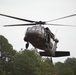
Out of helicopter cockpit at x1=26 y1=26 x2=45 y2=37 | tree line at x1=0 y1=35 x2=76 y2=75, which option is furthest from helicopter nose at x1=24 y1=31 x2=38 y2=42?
tree line at x1=0 y1=35 x2=76 y2=75

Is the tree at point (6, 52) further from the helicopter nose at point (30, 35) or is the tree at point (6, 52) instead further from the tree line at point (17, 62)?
the helicopter nose at point (30, 35)

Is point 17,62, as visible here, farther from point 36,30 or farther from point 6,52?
point 36,30

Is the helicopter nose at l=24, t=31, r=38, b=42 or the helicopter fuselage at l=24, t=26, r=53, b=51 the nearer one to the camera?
the helicopter nose at l=24, t=31, r=38, b=42

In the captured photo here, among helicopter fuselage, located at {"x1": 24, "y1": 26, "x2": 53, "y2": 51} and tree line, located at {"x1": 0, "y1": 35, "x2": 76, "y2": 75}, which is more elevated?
helicopter fuselage, located at {"x1": 24, "y1": 26, "x2": 53, "y2": 51}

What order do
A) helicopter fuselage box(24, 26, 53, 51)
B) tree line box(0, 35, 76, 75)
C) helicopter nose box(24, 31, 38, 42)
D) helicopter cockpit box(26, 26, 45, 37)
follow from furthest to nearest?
tree line box(0, 35, 76, 75), helicopter cockpit box(26, 26, 45, 37), helicopter fuselage box(24, 26, 53, 51), helicopter nose box(24, 31, 38, 42)

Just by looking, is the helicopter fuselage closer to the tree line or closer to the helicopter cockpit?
the helicopter cockpit

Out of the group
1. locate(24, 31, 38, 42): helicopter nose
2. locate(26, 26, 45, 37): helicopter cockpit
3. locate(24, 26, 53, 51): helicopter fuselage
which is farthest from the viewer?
locate(26, 26, 45, 37): helicopter cockpit

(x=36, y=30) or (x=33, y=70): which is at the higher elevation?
(x=36, y=30)

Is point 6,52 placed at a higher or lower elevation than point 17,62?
higher

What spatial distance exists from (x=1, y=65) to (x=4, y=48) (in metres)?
7.22

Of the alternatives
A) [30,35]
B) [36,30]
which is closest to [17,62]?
[36,30]

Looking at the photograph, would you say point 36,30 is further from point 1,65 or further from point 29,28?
point 1,65

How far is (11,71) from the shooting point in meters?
90.5

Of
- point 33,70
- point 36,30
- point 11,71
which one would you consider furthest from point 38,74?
point 36,30
